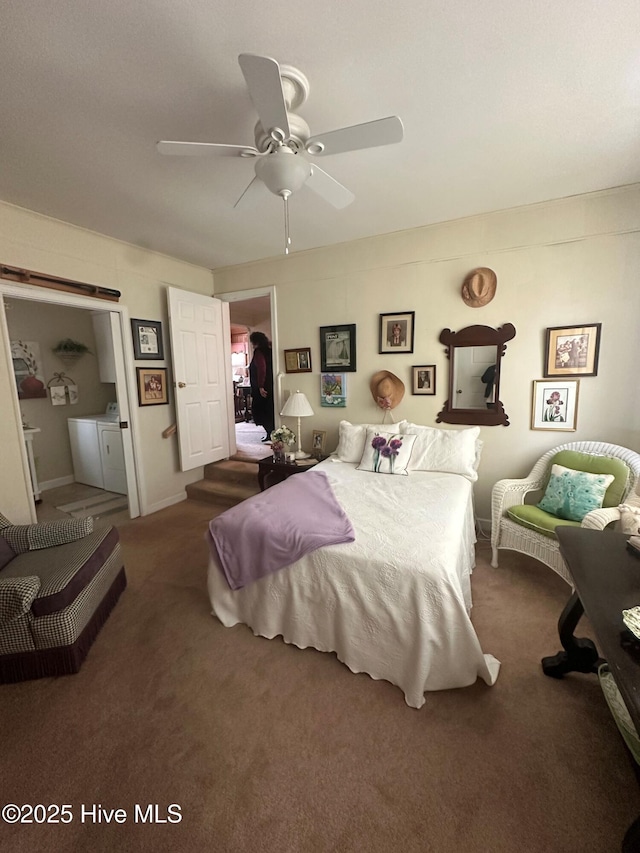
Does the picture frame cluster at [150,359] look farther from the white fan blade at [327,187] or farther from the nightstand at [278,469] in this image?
the white fan blade at [327,187]

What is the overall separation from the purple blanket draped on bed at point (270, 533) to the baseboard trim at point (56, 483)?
3775 mm

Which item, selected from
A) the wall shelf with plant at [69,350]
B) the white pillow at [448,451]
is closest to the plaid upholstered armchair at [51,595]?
the white pillow at [448,451]

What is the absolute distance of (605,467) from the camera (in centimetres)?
232

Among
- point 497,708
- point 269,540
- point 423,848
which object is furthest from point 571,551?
point 269,540

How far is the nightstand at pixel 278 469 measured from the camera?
3.33 meters

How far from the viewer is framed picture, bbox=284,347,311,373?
3.77 metres

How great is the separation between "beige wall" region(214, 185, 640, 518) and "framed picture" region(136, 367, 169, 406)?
57.2 inches

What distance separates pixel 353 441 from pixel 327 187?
6.49ft

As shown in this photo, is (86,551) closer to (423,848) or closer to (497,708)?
(423,848)

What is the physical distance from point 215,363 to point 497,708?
13.0ft

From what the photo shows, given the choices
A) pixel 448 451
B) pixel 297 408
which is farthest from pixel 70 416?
pixel 448 451

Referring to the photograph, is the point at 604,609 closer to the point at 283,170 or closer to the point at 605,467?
the point at 605,467

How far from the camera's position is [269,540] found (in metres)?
1.80

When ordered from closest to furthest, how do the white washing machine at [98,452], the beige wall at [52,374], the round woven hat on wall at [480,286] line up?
the round woven hat on wall at [480,286]
the white washing machine at [98,452]
the beige wall at [52,374]
